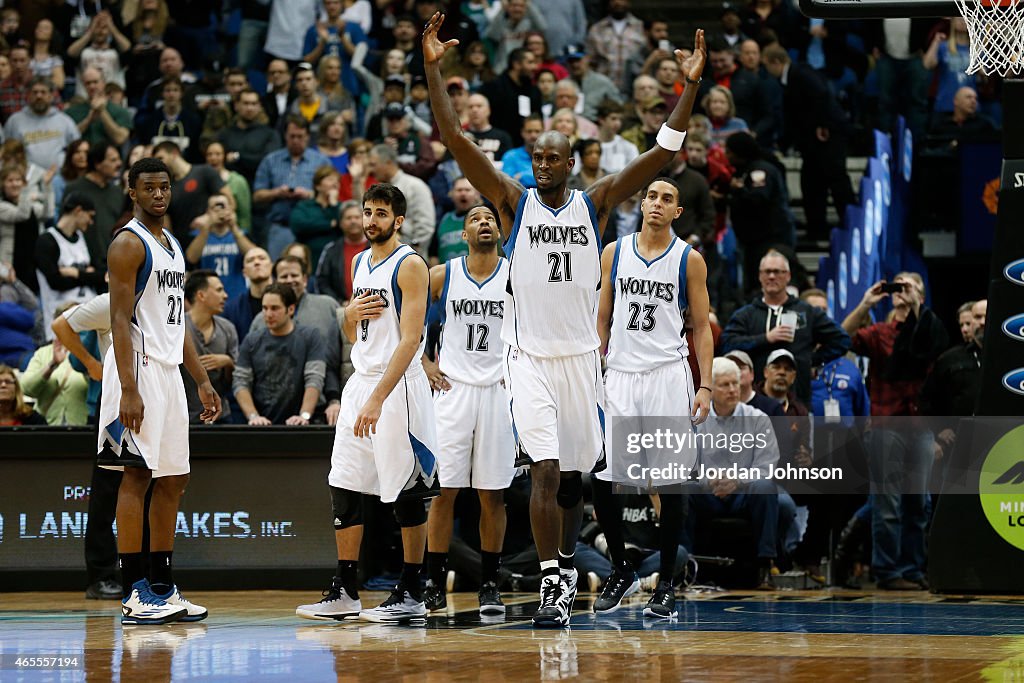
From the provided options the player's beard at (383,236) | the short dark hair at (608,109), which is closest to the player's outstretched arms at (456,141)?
the player's beard at (383,236)

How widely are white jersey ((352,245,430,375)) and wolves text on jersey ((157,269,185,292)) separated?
3.80 feet

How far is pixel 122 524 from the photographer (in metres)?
9.14

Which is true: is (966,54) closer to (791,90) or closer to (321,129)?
(791,90)

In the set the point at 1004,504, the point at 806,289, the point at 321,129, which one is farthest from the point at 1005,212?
the point at 321,129

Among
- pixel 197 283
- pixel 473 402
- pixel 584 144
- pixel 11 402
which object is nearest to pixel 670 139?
pixel 473 402

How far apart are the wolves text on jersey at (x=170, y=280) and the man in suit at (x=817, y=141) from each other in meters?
9.48

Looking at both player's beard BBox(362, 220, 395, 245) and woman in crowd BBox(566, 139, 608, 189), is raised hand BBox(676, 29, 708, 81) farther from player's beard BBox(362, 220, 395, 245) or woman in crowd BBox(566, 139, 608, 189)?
woman in crowd BBox(566, 139, 608, 189)

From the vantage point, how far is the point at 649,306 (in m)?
10.1

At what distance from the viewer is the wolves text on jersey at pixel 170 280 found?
924cm

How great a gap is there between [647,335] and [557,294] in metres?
1.31

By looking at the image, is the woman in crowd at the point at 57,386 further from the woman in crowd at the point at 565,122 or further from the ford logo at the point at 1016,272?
the ford logo at the point at 1016,272

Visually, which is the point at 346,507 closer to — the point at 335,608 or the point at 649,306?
the point at 335,608

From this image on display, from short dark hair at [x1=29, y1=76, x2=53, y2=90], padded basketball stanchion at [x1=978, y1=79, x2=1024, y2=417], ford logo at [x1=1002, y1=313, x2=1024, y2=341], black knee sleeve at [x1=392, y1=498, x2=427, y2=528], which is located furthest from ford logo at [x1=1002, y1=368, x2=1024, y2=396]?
short dark hair at [x1=29, y1=76, x2=53, y2=90]

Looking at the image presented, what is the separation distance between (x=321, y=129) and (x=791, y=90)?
5.45m
